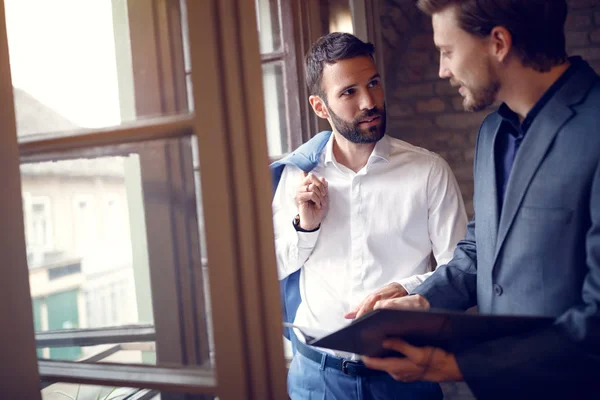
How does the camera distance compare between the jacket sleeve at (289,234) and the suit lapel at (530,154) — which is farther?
the jacket sleeve at (289,234)

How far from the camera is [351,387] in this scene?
1.43 meters

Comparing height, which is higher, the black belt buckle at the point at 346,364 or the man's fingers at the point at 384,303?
the man's fingers at the point at 384,303

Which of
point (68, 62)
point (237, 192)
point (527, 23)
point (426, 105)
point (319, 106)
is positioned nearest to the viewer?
point (237, 192)

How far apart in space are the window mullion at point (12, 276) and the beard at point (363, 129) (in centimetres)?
106

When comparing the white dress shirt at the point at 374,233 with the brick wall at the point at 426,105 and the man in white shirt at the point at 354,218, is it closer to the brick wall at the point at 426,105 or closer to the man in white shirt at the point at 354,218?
the man in white shirt at the point at 354,218

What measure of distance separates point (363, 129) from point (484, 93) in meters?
0.51

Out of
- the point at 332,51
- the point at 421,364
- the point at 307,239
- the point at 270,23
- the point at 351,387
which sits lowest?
the point at 351,387

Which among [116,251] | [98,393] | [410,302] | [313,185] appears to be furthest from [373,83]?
[98,393]

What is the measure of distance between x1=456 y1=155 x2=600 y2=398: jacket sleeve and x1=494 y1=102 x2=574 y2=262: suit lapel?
0.12 m

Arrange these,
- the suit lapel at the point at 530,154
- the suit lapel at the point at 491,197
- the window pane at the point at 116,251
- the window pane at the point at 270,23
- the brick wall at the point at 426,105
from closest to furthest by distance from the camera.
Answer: the window pane at the point at 116,251, the suit lapel at the point at 530,154, the suit lapel at the point at 491,197, the window pane at the point at 270,23, the brick wall at the point at 426,105

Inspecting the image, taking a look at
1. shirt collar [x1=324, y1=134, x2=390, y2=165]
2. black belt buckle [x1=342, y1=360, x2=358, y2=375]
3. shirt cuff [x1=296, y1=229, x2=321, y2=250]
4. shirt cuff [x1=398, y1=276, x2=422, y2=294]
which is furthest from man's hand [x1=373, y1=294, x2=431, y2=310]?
shirt collar [x1=324, y1=134, x2=390, y2=165]

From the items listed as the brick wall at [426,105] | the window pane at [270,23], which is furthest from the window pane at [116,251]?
the brick wall at [426,105]

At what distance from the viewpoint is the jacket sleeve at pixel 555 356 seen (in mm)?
899

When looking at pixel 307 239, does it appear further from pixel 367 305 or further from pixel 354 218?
pixel 367 305
